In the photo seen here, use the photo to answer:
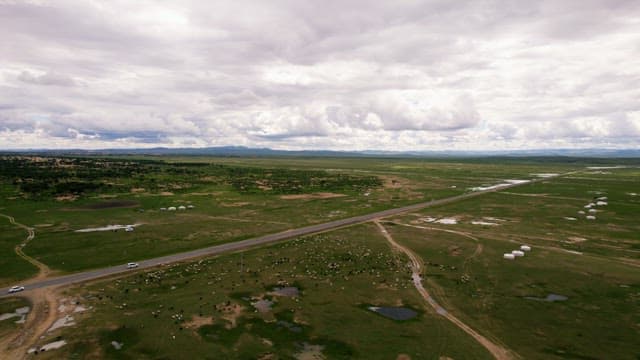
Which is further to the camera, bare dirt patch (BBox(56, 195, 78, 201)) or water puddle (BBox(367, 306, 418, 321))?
bare dirt patch (BBox(56, 195, 78, 201))

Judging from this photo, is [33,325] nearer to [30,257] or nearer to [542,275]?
[30,257]

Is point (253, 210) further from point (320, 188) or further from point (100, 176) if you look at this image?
point (100, 176)

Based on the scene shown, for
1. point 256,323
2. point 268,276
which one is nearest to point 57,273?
point 268,276

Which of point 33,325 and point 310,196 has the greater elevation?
point 310,196

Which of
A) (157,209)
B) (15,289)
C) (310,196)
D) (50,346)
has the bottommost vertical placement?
(50,346)

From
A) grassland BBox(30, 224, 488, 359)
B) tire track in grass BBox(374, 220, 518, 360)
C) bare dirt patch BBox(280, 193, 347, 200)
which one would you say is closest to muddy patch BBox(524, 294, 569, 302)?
tire track in grass BBox(374, 220, 518, 360)

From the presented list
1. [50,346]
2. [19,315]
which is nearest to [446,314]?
[50,346]

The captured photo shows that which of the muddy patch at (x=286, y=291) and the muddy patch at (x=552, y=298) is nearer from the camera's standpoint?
the muddy patch at (x=552, y=298)

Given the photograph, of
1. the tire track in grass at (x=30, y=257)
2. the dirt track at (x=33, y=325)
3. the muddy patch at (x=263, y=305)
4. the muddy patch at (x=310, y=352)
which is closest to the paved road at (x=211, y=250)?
the tire track in grass at (x=30, y=257)

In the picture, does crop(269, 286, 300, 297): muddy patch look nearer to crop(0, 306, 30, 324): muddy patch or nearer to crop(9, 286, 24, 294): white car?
crop(0, 306, 30, 324): muddy patch

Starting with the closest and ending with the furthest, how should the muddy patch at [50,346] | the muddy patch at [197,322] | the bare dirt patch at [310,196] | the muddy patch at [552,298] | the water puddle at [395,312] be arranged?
the muddy patch at [50,346] → the muddy patch at [197,322] → the water puddle at [395,312] → the muddy patch at [552,298] → the bare dirt patch at [310,196]

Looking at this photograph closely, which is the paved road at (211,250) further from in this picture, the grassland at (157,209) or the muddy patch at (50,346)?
the muddy patch at (50,346)
